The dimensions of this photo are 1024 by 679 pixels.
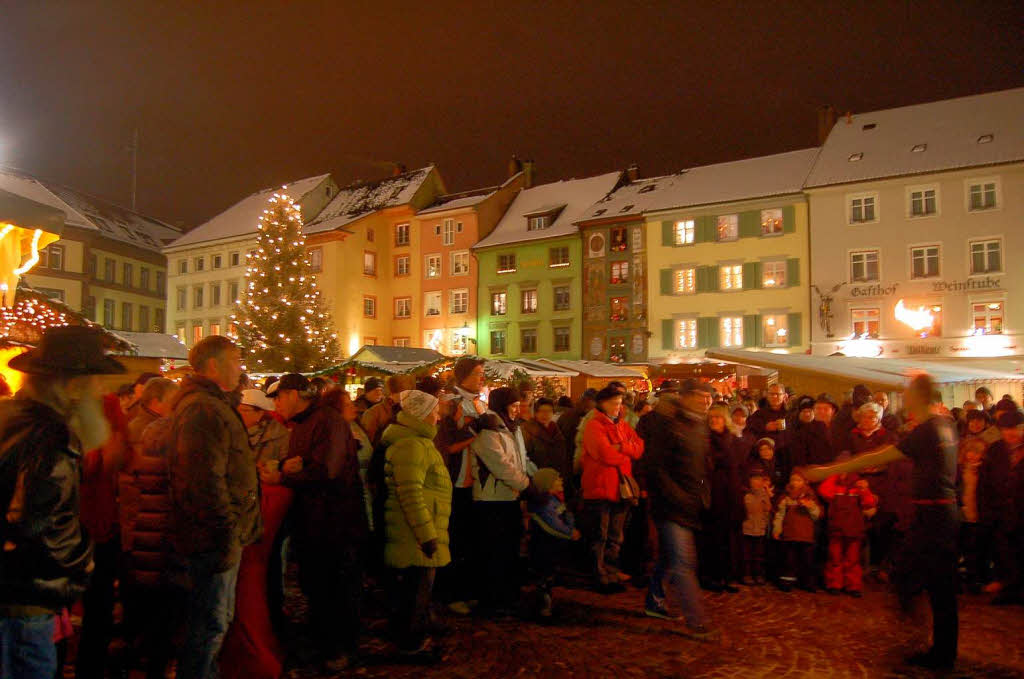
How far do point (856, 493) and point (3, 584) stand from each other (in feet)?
25.5

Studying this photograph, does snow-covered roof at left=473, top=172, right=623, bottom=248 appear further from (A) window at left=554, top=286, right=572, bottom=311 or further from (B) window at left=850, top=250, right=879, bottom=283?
(B) window at left=850, top=250, right=879, bottom=283

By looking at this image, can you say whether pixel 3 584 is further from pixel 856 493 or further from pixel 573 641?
pixel 856 493

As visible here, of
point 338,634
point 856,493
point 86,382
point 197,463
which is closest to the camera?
point 86,382

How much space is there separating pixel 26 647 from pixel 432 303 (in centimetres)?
4655

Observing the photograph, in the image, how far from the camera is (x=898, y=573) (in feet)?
19.3

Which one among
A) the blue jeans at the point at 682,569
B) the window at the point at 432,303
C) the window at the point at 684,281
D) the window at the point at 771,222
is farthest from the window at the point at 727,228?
the blue jeans at the point at 682,569

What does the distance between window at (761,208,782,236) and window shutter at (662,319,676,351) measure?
5896 millimetres

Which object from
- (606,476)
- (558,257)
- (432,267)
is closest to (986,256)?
(558,257)

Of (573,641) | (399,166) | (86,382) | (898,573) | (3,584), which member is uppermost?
(399,166)

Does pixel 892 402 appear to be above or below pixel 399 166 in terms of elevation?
below

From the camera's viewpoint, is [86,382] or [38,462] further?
[86,382]

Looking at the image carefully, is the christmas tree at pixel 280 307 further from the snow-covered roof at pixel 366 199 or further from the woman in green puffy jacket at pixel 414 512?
the woman in green puffy jacket at pixel 414 512

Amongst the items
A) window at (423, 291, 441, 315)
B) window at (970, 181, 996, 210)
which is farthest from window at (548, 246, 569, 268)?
window at (970, 181, 996, 210)

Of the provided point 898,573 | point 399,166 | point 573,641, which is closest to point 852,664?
point 898,573
